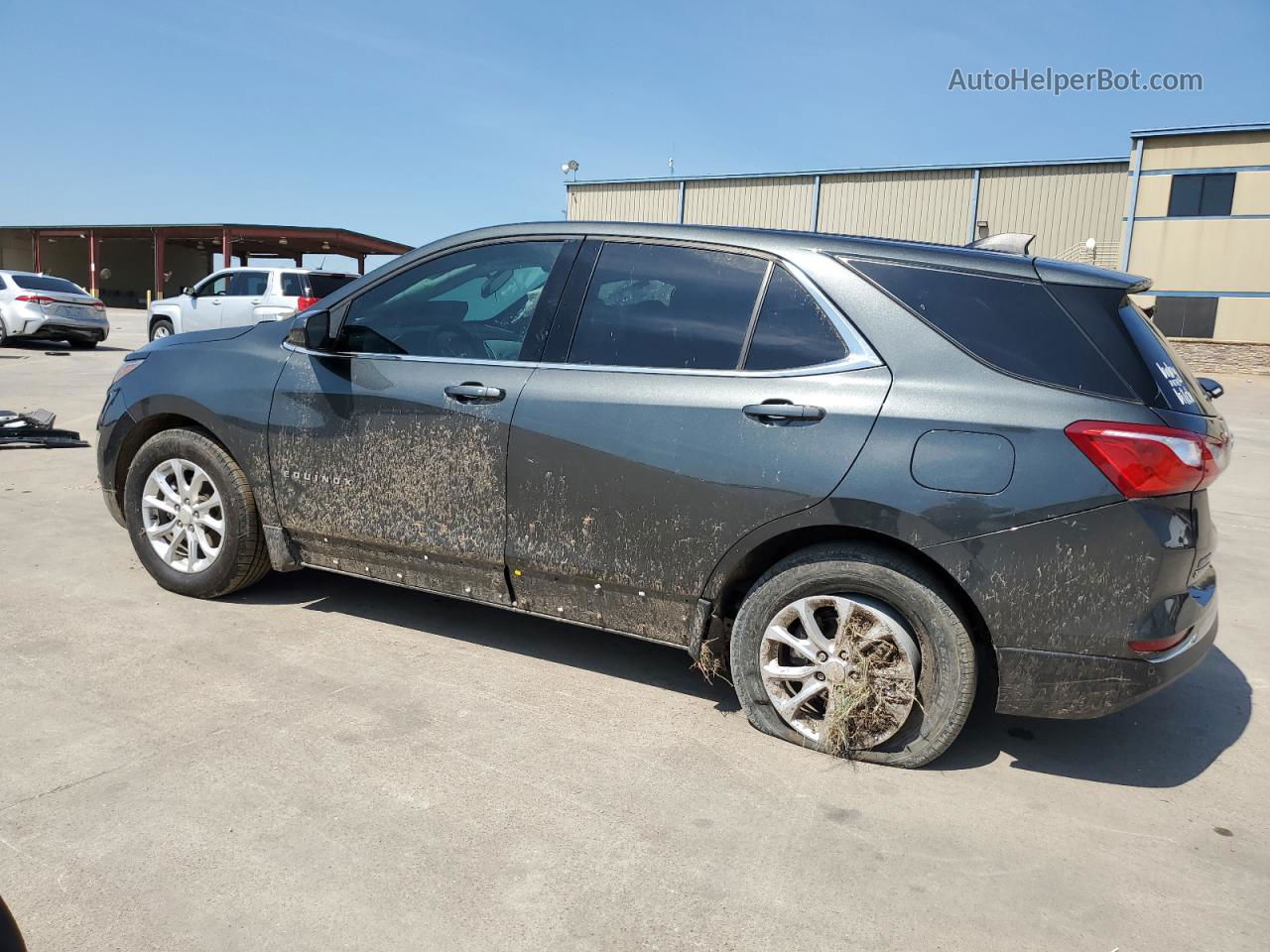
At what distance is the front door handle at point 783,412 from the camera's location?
316 centimetres

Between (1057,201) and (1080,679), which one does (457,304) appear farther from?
(1057,201)

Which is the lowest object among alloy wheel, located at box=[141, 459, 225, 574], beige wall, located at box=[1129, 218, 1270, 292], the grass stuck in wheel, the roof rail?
the grass stuck in wheel

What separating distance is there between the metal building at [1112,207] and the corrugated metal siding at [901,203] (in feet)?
0.13

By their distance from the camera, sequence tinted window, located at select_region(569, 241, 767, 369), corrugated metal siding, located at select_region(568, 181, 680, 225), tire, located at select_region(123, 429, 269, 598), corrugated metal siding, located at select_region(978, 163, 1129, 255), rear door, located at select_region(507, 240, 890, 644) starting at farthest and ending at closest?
corrugated metal siding, located at select_region(568, 181, 680, 225), corrugated metal siding, located at select_region(978, 163, 1129, 255), tire, located at select_region(123, 429, 269, 598), tinted window, located at select_region(569, 241, 767, 369), rear door, located at select_region(507, 240, 890, 644)

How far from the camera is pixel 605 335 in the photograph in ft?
11.8

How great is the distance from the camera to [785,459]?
317 cm

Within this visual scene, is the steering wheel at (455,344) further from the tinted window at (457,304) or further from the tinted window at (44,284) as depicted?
the tinted window at (44,284)

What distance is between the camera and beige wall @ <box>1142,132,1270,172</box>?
89.6 feet

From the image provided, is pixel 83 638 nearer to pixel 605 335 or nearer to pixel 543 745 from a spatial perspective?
pixel 543 745

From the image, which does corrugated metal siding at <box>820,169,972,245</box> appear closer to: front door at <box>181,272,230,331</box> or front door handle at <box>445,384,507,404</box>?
front door at <box>181,272,230,331</box>

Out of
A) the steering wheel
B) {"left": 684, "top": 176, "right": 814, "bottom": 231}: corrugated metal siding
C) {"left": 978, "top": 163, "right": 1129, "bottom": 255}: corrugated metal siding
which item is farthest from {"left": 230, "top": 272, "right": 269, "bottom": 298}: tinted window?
{"left": 978, "top": 163, "right": 1129, "bottom": 255}: corrugated metal siding

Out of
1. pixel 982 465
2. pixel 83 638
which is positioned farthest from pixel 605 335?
pixel 83 638

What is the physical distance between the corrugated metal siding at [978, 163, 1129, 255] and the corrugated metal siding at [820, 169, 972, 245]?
0.87 m

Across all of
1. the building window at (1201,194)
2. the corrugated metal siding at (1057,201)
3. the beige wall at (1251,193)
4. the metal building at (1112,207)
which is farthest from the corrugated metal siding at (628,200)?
the beige wall at (1251,193)
